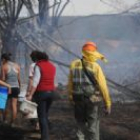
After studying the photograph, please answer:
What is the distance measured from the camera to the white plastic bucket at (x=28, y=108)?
8.24 meters

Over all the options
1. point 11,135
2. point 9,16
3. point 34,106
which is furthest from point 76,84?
point 9,16

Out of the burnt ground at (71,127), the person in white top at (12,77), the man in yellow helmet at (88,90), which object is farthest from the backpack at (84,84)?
the person in white top at (12,77)

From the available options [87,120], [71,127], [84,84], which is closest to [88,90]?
[84,84]

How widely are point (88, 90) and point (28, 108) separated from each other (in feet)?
4.59

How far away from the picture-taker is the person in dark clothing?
827cm

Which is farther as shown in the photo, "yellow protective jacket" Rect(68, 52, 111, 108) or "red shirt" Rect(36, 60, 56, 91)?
"red shirt" Rect(36, 60, 56, 91)

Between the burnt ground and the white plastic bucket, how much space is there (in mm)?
716

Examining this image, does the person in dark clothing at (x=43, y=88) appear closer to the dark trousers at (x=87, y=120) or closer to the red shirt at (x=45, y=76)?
the red shirt at (x=45, y=76)

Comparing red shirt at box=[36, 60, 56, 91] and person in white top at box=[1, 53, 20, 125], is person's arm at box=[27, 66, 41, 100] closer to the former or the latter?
red shirt at box=[36, 60, 56, 91]

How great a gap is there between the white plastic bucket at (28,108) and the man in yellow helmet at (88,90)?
3.09 ft

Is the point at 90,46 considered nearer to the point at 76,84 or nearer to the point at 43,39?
the point at 76,84

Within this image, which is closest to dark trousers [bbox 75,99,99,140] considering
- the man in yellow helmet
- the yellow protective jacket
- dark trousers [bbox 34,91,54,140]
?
the man in yellow helmet

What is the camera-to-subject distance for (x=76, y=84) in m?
7.50

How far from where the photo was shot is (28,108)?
8.30 metres
